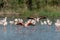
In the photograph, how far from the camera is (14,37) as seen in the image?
9961mm

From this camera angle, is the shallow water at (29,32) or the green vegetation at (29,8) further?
the green vegetation at (29,8)

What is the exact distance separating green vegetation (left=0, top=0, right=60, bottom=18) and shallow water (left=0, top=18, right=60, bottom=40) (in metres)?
3.15

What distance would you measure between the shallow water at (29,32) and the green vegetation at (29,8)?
124 inches

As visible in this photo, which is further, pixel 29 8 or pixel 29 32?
pixel 29 8

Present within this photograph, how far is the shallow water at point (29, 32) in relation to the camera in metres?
9.91

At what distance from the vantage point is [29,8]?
15930 millimetres

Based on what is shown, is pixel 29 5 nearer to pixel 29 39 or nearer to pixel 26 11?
pixel 26 11

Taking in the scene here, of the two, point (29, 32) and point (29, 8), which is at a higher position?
point (29, 32)

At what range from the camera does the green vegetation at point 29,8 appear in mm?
15203

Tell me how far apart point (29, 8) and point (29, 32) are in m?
5.24

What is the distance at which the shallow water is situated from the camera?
32.5 ft

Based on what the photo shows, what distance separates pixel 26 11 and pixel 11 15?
2.40 feet

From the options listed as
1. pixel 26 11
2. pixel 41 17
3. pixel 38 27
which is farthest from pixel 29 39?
pixel 26 11

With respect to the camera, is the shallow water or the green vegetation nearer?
the shallow water
